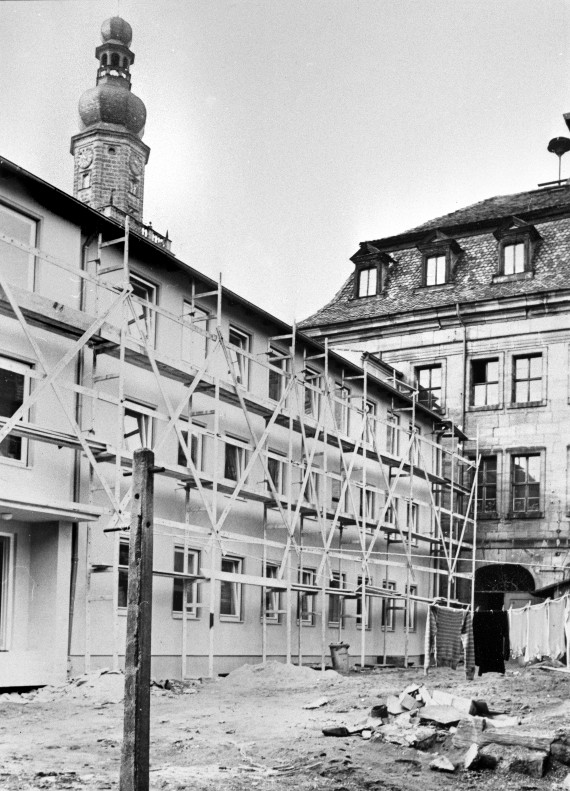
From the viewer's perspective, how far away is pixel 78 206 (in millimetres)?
20375

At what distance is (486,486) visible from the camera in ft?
125

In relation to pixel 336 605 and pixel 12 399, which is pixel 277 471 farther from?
pixel 12 399

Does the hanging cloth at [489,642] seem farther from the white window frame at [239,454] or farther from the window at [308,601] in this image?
the white window frame at [239,454]

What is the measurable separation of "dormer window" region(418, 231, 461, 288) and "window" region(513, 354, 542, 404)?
4.44m

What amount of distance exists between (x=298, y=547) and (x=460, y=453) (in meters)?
14.7

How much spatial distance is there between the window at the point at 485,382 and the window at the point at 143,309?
59.0 feet

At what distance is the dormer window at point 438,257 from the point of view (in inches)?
1604

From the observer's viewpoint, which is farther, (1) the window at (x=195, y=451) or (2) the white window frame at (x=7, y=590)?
(1) the window at (x=195, y=451)

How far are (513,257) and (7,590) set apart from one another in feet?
83.8

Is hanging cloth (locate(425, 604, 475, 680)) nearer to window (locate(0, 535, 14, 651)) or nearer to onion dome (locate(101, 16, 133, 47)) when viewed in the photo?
window (locate(0, 535, 14, 651))

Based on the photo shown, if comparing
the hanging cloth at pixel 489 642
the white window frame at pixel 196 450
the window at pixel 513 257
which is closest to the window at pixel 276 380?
the white window frame at pixel 196 450

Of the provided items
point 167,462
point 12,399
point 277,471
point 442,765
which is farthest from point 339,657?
point 442,765

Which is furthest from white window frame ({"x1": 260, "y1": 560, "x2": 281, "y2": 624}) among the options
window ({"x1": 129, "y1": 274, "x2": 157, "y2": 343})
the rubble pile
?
the rubble pile

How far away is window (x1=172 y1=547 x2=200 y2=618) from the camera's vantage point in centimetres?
2284
